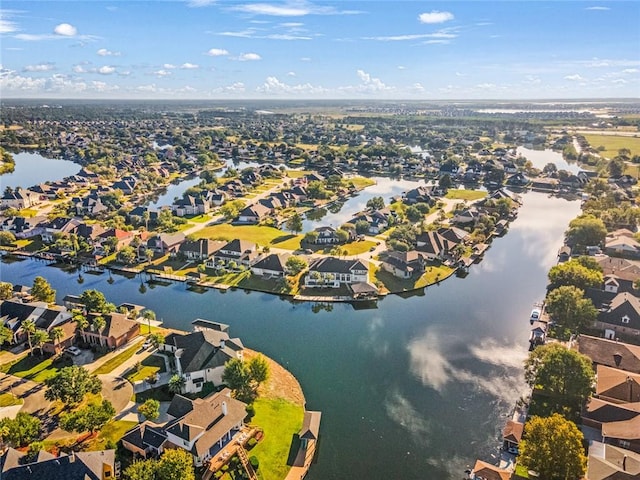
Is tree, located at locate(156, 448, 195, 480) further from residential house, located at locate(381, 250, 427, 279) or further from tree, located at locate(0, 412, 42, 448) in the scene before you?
residential house, located at locate(381, 250, 427, 279)

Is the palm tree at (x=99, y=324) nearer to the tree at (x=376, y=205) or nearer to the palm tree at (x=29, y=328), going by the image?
the palm tree at (x=29, y=328)

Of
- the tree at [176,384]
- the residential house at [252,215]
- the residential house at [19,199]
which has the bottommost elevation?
the tree at [176,384]

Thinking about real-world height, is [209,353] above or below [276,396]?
above

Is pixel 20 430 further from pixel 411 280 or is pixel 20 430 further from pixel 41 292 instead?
pixel 411 280

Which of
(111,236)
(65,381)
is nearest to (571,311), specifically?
(65,381)

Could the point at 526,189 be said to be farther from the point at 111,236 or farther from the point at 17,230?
the point at 17,230

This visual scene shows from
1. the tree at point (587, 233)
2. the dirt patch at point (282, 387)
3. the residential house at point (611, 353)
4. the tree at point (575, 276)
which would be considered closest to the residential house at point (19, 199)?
the dirt patch at point (282, 387)
